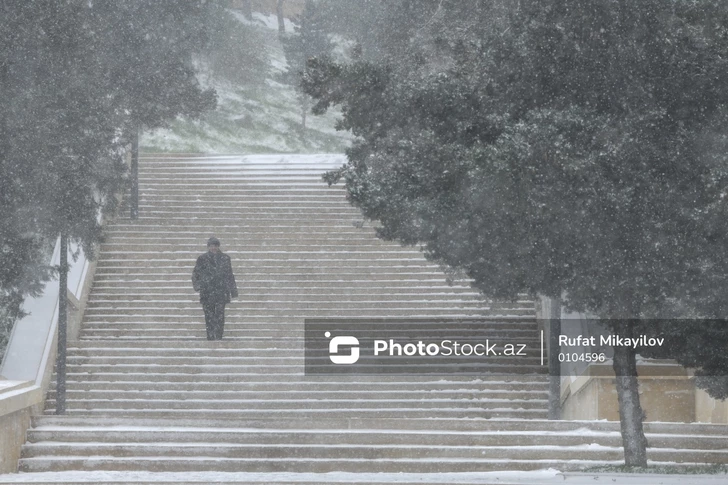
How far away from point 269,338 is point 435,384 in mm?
2590

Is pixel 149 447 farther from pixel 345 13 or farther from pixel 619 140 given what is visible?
pixel 345 13

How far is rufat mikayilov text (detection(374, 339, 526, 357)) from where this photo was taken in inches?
552

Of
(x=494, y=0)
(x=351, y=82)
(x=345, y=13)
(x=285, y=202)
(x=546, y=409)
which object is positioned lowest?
(x=546, y=409)

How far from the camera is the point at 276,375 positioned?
529 inches

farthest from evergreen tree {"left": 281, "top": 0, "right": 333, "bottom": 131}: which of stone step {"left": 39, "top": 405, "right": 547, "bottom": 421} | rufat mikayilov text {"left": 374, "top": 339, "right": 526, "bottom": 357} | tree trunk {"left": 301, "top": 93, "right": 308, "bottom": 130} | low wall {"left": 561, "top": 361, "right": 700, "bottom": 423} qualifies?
low wall {"left": 561, "top": 361, "right": 700, "bottom": 423}

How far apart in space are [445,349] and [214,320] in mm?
3149

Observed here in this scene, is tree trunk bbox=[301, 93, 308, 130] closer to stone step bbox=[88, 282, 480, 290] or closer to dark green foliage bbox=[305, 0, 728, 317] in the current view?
stone step bbox=[88, 282, 480, 290]

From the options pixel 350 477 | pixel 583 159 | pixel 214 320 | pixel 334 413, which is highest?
pixel 583 159

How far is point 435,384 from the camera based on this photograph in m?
13.2

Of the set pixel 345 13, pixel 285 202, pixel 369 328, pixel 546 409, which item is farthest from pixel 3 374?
pixel 345 13

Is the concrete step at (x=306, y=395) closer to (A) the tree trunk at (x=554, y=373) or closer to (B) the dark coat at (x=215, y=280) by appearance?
(A) the tree trunk at (x=554, y=373)

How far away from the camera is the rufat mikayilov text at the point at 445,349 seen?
14.0m

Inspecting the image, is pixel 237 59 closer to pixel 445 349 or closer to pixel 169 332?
pixel 169 332

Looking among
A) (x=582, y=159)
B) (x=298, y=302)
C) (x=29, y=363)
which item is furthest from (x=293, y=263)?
(x=582, y=159)
